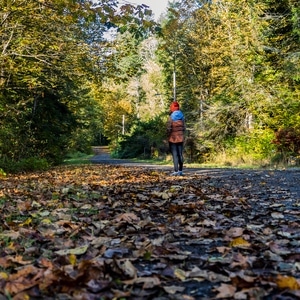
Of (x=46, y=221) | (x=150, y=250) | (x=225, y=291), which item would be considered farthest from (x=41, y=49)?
(x=225, y=291)

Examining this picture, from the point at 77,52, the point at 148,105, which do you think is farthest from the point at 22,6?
the point at 148,105

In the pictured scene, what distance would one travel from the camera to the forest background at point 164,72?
1057cm

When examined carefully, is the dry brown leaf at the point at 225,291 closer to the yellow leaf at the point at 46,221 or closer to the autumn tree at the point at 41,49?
the yellow leaf at the point at 46,221

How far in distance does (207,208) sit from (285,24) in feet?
61.5

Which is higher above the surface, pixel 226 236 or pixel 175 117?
pixel 175 117

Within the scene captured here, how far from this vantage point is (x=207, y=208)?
4562 millimetres

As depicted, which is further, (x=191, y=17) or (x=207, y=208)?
(x=191, y=17)

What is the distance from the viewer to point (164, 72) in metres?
38.9

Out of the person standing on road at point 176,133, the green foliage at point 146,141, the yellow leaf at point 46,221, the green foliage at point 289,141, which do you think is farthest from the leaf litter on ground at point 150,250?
the green foliage at point 146,141

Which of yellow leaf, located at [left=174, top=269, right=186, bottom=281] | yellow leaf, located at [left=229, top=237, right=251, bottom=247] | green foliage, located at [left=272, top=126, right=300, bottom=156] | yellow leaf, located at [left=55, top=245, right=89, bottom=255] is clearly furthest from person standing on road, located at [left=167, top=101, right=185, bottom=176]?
Result: green foliage, located at [left=272, top=126, right=300, bottom=156]

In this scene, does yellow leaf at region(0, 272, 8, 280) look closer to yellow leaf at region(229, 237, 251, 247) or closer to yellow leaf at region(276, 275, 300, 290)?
yellow leaf at region(276, 275, 300, 290)

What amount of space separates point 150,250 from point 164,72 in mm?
37293

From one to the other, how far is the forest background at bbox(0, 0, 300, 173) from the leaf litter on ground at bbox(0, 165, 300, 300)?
10.4 ft

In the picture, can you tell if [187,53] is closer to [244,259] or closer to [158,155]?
[158,155]
